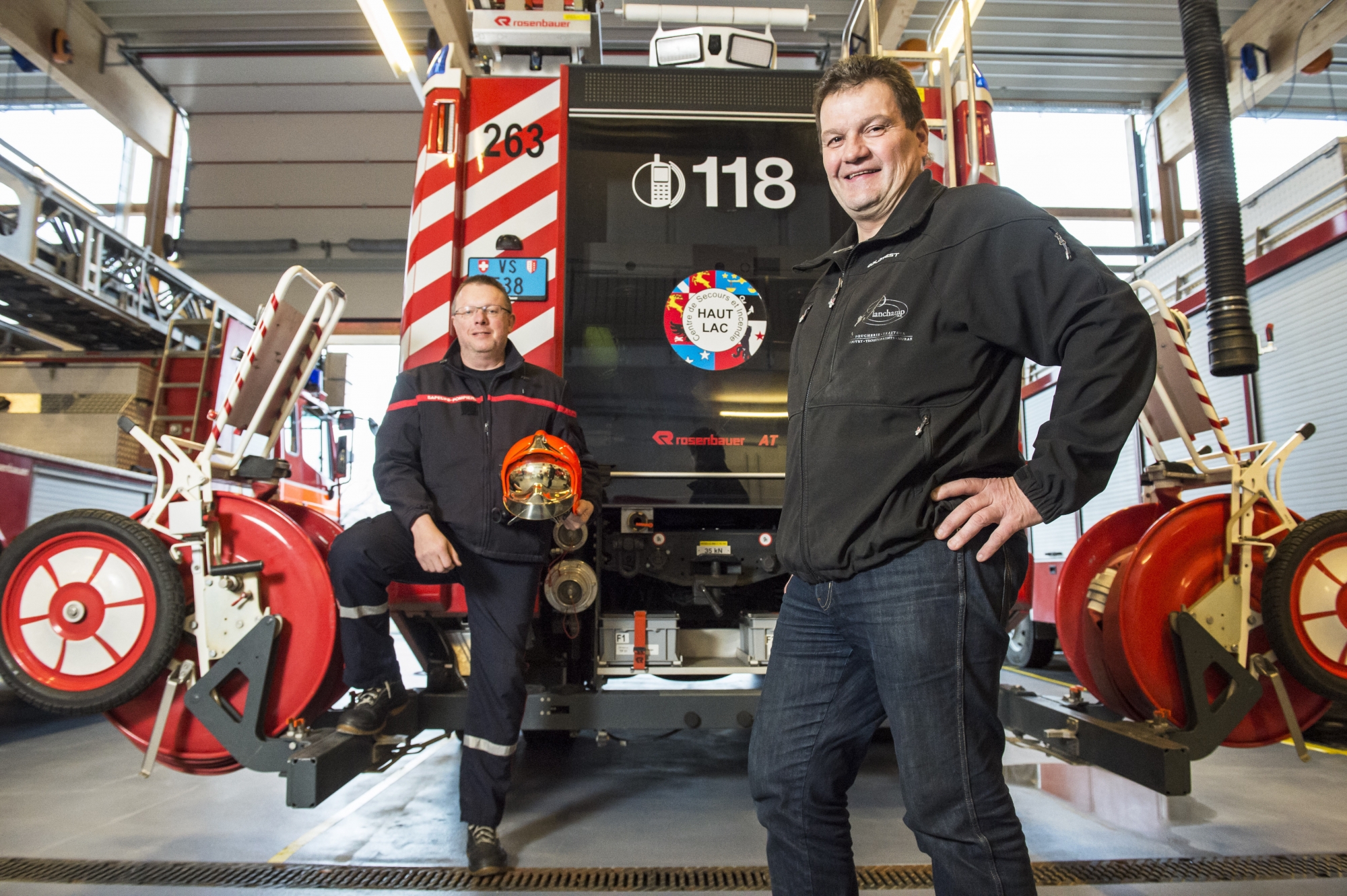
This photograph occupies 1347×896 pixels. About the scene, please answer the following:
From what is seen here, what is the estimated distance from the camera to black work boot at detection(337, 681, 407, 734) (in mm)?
2451

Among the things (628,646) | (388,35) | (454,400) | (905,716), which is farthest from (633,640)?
(388,35)

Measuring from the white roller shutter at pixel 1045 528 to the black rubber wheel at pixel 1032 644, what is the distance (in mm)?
591

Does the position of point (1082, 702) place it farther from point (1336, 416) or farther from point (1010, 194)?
point (1336, 416)

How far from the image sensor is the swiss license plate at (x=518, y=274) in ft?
10.2

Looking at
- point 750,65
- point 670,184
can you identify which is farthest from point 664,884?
point 750,65

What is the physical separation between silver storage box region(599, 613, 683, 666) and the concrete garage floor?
55cm

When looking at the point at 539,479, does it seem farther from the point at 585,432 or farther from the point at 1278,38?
the point at 1278,38

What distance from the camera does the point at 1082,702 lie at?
2.72m

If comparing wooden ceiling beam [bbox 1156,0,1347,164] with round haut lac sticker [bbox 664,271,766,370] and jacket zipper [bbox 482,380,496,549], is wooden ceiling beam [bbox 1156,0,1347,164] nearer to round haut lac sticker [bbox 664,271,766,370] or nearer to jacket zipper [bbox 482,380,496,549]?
round haut lac sticker [bbox 664,271,766,370]

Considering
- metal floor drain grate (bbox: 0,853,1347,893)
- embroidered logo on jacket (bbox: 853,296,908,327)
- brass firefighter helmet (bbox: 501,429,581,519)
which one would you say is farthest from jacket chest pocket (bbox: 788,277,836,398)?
metal floor drain grate (bbox: 0,853,1347,893)

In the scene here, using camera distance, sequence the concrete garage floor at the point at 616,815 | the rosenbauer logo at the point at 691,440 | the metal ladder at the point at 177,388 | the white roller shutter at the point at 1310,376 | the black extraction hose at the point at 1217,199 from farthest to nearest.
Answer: the metal ladder at the point at 177,388, the black extraction hose at the point at 1217,199, the white roller shutter at the point at 1310,376, the rosenbauer logo at the point at 691,440, the concrete garage floor at the point at 616,815

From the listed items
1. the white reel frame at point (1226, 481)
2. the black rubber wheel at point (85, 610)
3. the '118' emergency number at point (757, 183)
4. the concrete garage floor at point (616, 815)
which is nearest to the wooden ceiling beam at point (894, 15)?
the '118' emergency number at point (757, 183)

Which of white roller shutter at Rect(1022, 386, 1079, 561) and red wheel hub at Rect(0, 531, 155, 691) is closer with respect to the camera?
red wheel hub at Rect(0, 531, 155, 691)

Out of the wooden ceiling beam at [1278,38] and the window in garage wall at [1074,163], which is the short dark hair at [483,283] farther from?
the window in garage wall at [1074,163]
